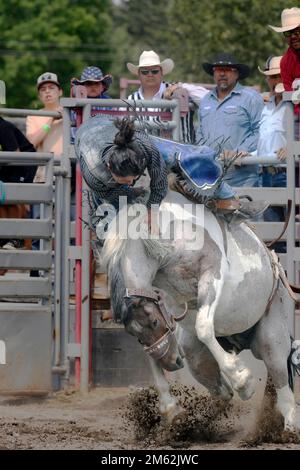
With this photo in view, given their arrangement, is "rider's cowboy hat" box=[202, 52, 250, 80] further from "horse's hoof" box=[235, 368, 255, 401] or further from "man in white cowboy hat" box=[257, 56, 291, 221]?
"horse's hoof" box=[235, 368, 255, 401]

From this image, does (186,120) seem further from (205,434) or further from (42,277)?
(205,434)

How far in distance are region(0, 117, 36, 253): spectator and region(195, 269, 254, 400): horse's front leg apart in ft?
10.7

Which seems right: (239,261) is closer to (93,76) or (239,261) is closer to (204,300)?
(204,300)

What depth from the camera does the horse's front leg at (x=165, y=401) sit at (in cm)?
789

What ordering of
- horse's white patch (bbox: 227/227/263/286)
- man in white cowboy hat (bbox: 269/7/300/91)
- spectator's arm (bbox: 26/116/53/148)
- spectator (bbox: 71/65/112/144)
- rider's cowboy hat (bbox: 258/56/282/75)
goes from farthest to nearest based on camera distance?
1. spectator's arm (bbox: 26/116/53/148)
2. rider's cowboy hat (bbox: 258/56/282/75)
3. spectator (bbox: 71/65/112/144)
4. man in white cowboy hat (bbox: 269/7/300/91)
5. horse's white patch (bbox: 227/227/263/286)

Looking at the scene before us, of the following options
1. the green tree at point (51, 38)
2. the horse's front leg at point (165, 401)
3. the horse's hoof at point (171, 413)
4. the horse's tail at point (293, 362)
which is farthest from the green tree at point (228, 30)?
the green tree at point (51, 38)

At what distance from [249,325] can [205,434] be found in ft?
2.59

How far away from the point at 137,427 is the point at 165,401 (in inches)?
22.9

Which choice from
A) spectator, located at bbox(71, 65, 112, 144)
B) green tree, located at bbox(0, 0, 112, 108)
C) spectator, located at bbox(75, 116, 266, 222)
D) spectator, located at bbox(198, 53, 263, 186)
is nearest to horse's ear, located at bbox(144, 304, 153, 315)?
spectator, located at bbox(75, 116, 266, 222)

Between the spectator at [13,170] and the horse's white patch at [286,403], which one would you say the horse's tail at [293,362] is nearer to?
the horse's white patch at [286,403]

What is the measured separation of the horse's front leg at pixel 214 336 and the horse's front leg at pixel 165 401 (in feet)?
1.19

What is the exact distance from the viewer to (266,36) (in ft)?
76.7

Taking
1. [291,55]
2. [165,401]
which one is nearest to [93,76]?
[291,55]

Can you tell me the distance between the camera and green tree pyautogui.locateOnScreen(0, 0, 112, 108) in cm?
4609
